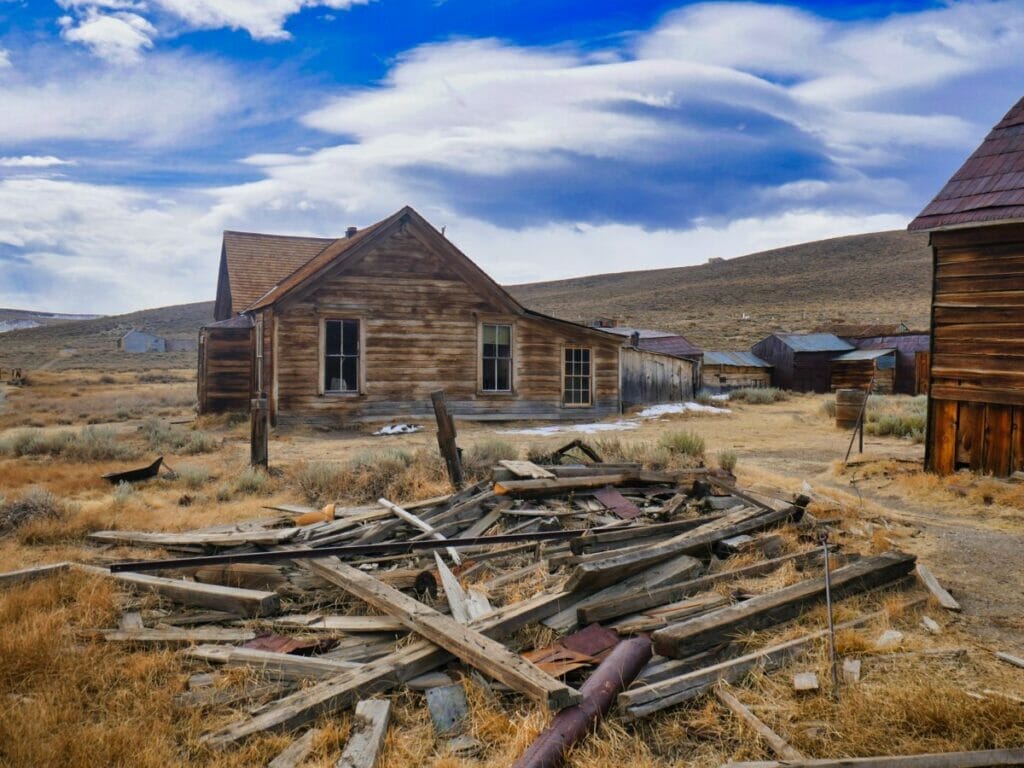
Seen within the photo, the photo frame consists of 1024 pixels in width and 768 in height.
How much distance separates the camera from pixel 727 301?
64.0 metres

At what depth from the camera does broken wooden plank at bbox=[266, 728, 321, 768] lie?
3.27 metres

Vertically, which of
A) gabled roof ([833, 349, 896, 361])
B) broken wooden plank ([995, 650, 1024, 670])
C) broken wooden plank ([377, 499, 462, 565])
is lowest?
broken wooden plank ([995, 650, 1024, 670])

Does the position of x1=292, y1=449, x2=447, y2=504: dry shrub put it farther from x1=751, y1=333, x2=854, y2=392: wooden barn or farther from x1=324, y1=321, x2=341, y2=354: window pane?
x1=751, y1=333, x2=854, y2=392: wooden barn

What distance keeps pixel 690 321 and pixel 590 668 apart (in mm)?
53761

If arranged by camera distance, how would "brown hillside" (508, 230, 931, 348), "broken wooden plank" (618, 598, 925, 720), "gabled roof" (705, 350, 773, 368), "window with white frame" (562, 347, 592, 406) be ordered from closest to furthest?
"broken wooden plank" (618, 598, 925, 720) → "window with white frame" (562, 347, 592, 406) → "gabled roof" (705, 350, 773, 368) → "brown hillside" (508, 230, 931, 348)

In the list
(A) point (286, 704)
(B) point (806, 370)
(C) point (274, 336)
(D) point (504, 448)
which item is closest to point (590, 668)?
(A) point (286, 704)

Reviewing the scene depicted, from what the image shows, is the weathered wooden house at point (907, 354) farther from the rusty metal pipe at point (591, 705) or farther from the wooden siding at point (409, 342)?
the rusty metal pipe at point (591, 705)

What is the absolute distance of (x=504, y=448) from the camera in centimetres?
997

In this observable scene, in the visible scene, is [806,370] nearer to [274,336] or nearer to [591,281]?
[274,336]

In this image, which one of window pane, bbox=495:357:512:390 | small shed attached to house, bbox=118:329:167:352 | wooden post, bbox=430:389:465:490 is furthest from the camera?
small shed attached to house, bbox=118:329:167:352

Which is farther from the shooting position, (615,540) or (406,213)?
(406,213)

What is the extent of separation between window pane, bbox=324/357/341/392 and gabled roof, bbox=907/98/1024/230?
12441 mm

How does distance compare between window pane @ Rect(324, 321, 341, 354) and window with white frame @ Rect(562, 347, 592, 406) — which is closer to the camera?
window pane @ Rect(324, 321, 341, 354)

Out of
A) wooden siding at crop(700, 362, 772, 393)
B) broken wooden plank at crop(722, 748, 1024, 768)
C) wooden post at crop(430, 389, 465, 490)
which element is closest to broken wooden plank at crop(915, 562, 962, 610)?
broken wooden plank at crop(722, 748, 1024, 768)
